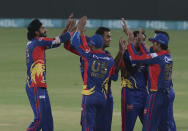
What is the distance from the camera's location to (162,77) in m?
9.32

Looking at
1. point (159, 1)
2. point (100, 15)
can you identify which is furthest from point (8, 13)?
point (159, 1)

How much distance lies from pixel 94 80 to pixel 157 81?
102 cm

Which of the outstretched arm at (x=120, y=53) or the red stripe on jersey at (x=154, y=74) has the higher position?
the outstretched arm at (x=120, y=53)

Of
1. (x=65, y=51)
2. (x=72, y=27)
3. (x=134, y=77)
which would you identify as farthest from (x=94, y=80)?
(x=65, y=51)

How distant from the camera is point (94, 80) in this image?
30.3 ft

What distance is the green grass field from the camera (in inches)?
503

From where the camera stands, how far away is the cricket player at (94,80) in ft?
30.0

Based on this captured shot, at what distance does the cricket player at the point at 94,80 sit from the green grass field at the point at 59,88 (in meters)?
2.84

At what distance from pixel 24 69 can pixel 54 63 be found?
1.56 meters

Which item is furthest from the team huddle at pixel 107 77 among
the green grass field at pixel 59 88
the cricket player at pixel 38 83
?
the green grass field at pixel 59 88

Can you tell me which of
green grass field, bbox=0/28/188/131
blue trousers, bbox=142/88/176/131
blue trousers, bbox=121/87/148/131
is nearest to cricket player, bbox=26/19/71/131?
blue trousers, bbox=121/87/148/131

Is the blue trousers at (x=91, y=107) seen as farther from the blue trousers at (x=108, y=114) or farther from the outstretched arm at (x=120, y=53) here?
the outstretched arm at (x=120, y=53)

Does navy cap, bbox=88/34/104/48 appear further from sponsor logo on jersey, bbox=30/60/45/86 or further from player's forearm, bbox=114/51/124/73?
sponsor logo on jersey, bbox=30/60/45/86

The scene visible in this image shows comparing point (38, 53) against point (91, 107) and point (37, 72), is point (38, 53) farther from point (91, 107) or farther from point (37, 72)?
point (91, 107)
